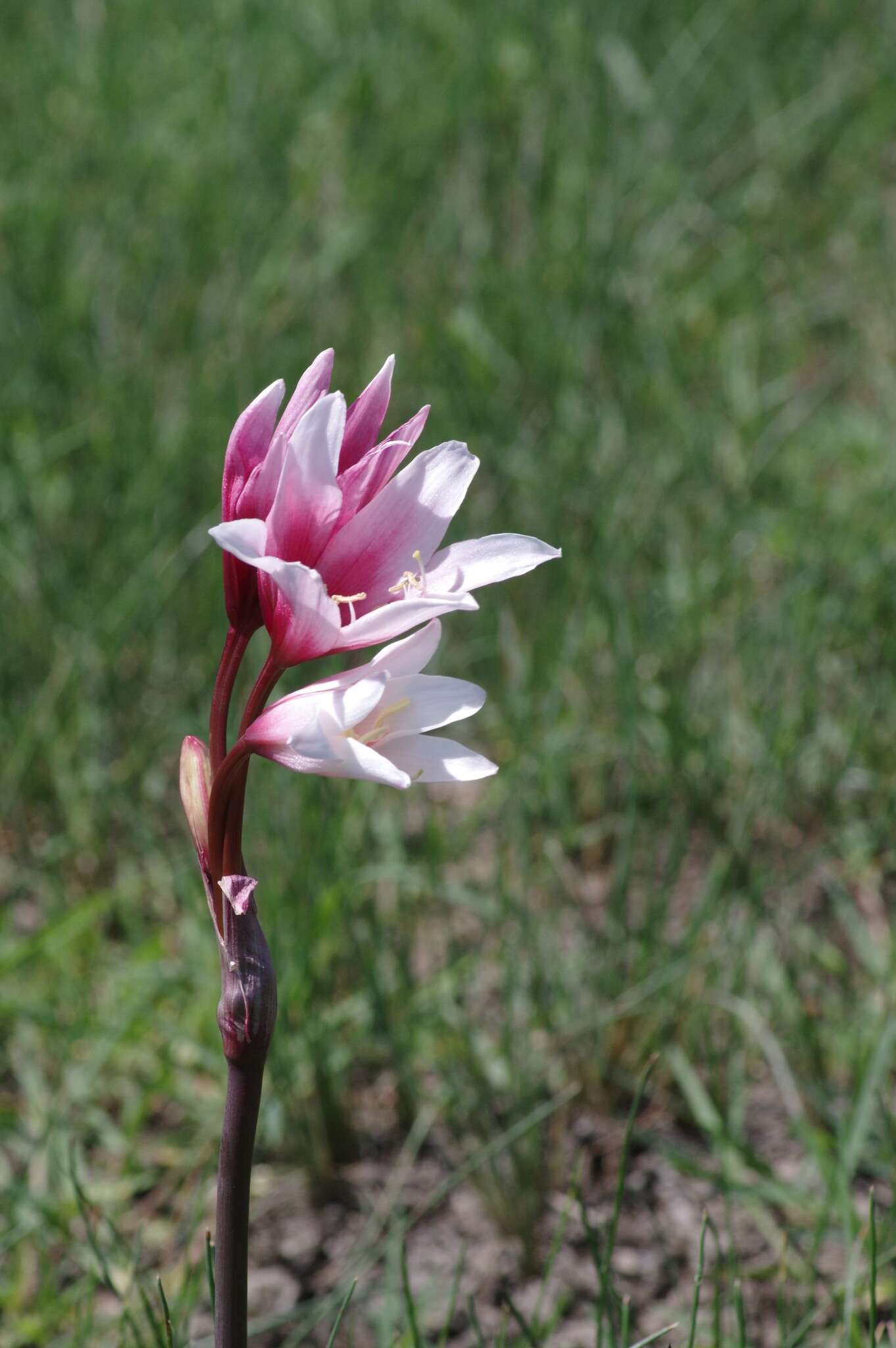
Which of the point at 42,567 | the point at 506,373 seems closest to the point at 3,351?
the point at 42,567

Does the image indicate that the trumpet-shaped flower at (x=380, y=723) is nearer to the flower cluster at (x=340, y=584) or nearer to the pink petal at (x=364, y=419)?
the flower cluster at (x=340, y=584)

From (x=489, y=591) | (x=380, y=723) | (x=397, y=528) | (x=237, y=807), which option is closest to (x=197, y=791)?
(x=237, y=807)

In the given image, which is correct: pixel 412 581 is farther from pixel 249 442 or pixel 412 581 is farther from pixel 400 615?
pixel 249 442

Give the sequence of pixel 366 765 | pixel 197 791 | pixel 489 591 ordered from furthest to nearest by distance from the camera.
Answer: pixel 489 591 → pixel 197 791 → pixel 366 765

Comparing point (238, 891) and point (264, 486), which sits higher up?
point (264, 486)

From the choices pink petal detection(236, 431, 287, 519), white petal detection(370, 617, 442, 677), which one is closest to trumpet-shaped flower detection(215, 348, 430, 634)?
pink petal detection(236, 431, 287, 519)

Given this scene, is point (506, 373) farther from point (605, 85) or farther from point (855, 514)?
point (605, 85)

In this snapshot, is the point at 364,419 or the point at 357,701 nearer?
the point at 357,701

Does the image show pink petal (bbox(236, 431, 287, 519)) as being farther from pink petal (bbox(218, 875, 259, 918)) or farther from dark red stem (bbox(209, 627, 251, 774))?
pink petal (bbox(218, 875, 259, 918))
